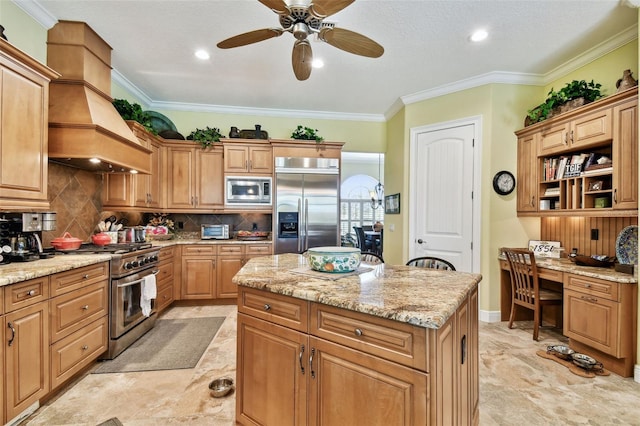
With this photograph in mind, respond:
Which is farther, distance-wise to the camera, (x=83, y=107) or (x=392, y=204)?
(x=392, y=204)

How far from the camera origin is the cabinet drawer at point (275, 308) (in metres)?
1.41

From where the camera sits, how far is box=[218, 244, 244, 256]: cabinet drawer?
416 centimetres

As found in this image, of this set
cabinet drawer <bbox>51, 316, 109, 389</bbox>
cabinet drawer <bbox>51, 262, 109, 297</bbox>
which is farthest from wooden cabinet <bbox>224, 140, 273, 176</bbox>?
cabinet drawer <bbox>51, 316, 109, 389</bbox>

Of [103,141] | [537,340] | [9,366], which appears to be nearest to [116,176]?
[103,141]

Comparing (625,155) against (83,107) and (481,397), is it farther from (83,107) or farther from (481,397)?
(83,107)

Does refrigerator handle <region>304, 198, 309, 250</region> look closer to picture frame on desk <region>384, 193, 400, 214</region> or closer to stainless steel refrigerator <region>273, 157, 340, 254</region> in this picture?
stainless steel refrigerator <region>273, 157, 340, 254</region>

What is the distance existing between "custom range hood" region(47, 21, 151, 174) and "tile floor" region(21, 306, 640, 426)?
73.4 inches

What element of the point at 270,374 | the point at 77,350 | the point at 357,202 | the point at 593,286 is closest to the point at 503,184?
the point at 593,286

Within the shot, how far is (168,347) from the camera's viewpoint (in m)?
2.88

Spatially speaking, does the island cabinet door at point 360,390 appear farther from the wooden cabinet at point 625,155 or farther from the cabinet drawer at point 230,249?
the cabinet drawer at point 230,249

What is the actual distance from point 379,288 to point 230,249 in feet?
10.3

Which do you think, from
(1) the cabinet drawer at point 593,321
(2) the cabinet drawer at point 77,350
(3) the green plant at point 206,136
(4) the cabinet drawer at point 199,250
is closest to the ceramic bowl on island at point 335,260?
(2) the cabinet drawer at point 77,350

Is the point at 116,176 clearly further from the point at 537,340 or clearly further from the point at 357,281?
the point at 537,340

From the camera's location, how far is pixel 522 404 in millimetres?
2027
